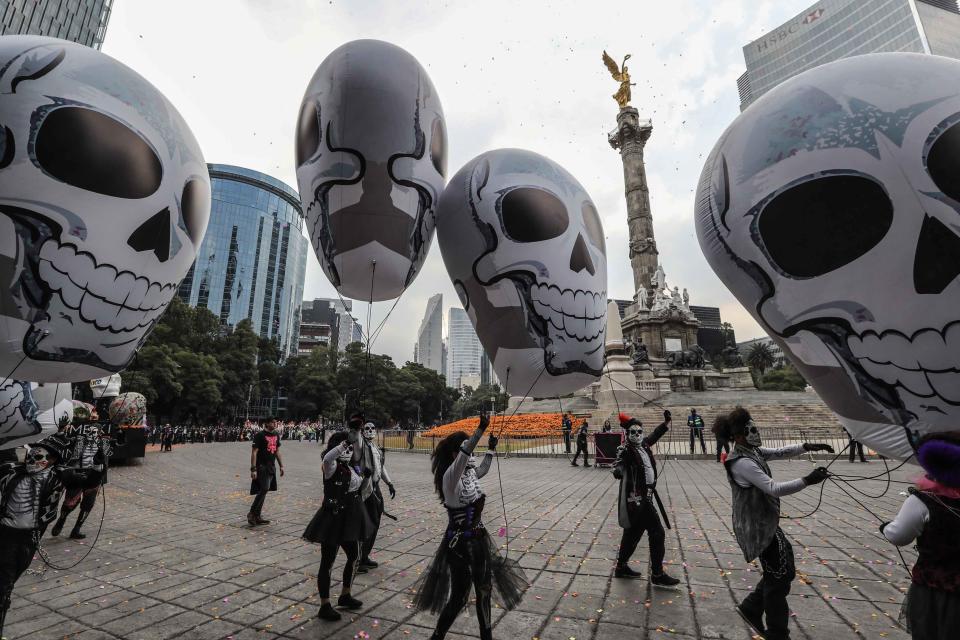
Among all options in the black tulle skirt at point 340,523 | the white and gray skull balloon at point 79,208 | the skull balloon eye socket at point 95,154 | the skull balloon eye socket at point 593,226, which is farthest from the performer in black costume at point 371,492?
the skull balloon eye socket at point 593,226

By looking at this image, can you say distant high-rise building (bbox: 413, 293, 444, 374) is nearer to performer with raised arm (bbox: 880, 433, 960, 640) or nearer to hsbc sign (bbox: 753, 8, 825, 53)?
performer with raised arm (bbox: 880, 433, 960, 640)

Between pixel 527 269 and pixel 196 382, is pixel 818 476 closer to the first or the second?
pixel 527 269

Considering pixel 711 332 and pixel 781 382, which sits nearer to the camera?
pixel 781 382

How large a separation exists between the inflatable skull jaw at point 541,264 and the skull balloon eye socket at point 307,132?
4.32 feet

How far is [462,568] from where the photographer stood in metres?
2.94

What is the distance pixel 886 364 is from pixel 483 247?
264 centimetres

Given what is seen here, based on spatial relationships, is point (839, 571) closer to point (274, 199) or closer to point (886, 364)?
point (886, 364)

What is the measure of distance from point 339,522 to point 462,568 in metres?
1.30

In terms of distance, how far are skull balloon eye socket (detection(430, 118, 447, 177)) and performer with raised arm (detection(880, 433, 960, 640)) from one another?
11.9 ft

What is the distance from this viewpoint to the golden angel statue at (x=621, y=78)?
45656 mm

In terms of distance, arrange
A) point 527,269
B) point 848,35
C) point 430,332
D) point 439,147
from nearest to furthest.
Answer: point 527,269
point 439,147
point 430,332
point 848,35

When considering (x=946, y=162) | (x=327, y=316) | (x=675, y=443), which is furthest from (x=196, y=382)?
(x=327, y=316)

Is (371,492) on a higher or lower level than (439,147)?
lower

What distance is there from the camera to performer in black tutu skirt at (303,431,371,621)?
3539mm
